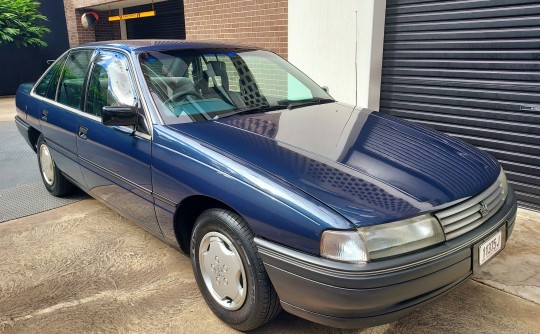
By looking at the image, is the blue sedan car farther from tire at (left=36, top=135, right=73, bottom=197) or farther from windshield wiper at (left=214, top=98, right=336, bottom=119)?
tire at (left=36, top=135, right=73, bottom=197)

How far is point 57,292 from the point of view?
9.41 ft

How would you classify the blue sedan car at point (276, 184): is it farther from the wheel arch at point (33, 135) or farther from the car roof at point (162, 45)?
the wheel arch at point (33, 135)

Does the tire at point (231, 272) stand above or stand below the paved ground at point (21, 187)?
above

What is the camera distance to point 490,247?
225 centimetres

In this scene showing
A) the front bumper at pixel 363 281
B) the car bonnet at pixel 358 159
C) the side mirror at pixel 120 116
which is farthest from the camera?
the side mirror at pixel 120 116

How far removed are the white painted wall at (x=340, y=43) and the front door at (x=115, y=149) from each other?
293 centimetres

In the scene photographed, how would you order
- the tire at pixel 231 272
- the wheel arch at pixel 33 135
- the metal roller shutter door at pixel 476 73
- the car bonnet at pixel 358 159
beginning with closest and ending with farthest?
the car bonnet at pixel 358 159 → the tire at pixel 231 272 → the metal roller shutter door at pixel 476 73 → the wheel arch at pixel 33 135

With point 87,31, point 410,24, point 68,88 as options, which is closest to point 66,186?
point 68,88

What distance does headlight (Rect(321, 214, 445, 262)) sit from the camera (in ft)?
6.05

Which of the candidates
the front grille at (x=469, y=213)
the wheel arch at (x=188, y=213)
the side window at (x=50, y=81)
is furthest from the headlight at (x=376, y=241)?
the side window at (x=50, y=81)

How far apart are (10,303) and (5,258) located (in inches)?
27.8

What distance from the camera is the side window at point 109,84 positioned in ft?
9.87

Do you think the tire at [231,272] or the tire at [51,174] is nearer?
the tire at [231,272]

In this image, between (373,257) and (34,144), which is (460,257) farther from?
(34,144)
